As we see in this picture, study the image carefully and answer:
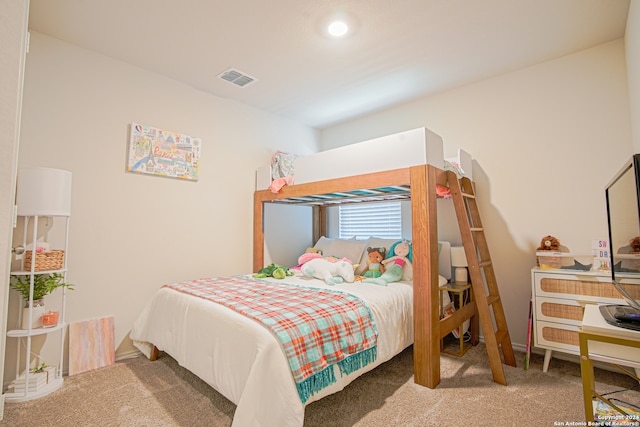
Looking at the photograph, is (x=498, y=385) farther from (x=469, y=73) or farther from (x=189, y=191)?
(x=189, y=191)

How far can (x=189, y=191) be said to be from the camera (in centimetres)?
315

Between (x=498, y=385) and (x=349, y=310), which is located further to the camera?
(x=498, y=385)

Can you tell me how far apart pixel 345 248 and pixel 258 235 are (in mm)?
1021

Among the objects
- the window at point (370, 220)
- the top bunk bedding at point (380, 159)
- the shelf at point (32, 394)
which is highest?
the top bunk bedding at point (380, 159)

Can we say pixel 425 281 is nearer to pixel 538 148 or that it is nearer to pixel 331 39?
pixel 538 148

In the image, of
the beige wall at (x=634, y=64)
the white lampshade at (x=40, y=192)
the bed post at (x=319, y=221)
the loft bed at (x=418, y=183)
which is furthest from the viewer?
the bed post at (x=319, y=221)

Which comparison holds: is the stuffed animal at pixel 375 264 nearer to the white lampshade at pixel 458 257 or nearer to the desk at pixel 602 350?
the white lampshade at pixel 458 257

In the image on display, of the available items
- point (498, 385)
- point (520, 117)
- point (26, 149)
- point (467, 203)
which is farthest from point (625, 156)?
point (26, 149)

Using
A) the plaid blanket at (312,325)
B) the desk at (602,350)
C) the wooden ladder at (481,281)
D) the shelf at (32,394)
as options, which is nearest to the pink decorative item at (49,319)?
the shelf at (32,394)

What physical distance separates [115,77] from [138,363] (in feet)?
8.00

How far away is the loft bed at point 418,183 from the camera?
7.16 feet

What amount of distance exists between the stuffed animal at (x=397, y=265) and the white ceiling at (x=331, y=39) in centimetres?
167

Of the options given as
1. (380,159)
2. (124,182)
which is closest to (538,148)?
(380,159)

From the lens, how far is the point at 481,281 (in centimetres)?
229
